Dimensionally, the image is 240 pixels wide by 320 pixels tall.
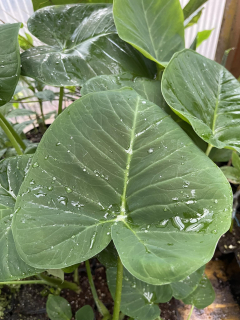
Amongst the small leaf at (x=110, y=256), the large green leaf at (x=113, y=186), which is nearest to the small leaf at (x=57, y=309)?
the small leaf at (x=110, y=256)

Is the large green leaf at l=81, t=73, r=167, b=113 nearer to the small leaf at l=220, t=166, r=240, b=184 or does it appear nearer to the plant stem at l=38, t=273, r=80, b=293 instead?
the small leaf at l=220, t=166, r=240, b=184

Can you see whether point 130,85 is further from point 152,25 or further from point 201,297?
point 201,297

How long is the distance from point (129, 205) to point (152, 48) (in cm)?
43

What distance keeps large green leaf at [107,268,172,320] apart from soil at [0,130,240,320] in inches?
7.4

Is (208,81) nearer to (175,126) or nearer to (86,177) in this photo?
(175,126)

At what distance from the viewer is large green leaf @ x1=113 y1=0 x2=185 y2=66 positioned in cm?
53

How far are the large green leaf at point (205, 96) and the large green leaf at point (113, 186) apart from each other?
7 cm

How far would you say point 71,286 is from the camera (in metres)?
0.85

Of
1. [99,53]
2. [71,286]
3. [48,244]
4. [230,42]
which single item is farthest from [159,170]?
[230,42]

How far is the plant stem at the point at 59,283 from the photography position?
0.77 metres

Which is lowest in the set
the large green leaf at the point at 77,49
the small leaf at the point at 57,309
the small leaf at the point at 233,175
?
the small leaf at the point at 57,309

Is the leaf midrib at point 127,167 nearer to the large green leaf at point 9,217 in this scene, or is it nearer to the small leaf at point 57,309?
the large green leaf at point 9,217

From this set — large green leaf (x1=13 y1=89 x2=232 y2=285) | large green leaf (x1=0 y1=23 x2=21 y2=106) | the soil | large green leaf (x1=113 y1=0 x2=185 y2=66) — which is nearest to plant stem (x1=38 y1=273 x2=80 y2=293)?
the soil

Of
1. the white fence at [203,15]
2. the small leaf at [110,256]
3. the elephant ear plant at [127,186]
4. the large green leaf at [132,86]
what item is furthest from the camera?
the white fence at [203,15]
